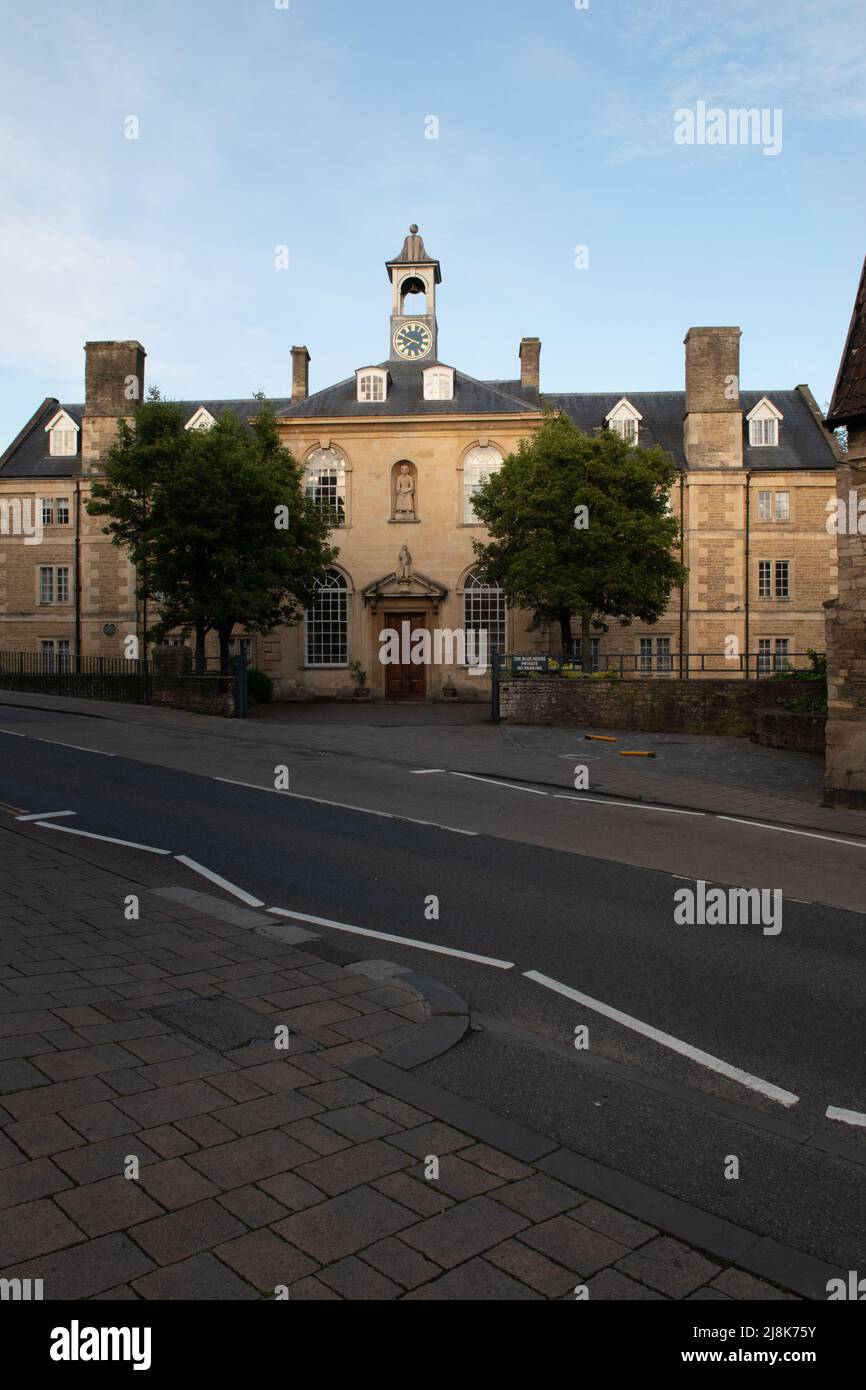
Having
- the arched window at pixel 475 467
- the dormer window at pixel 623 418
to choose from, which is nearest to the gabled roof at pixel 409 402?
the arched window at pixel 475 467

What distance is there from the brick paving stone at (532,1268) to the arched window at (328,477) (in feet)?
127

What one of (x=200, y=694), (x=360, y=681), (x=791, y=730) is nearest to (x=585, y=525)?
(x=791, y=730)

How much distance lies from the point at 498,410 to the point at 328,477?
756 centimetres

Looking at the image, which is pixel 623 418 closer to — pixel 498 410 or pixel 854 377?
pixel 498 410

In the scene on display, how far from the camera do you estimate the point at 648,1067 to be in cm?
500

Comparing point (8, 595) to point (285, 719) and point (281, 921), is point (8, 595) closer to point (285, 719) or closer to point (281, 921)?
point (285, 719)

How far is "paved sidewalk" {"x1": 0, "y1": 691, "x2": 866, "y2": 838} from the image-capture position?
14.9m

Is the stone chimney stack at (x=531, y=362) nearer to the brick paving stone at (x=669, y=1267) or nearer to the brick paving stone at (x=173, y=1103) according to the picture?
the brick paving stone at (x=173, y=1103)

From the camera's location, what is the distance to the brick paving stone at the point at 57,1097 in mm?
4148

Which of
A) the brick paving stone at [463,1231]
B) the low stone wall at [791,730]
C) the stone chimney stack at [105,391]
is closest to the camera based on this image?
the brick paving stone at [463,1231]

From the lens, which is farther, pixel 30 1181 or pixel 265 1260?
pixel 30 1181

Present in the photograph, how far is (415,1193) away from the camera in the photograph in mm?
3625
